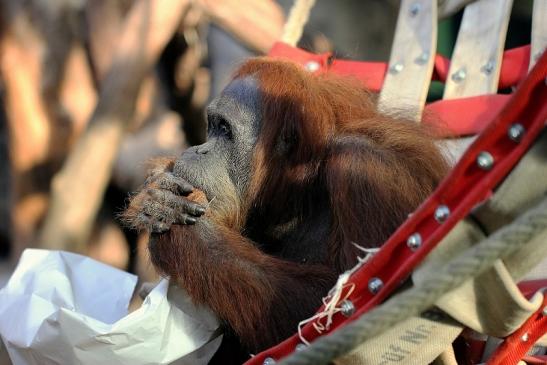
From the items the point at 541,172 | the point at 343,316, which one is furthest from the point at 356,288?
the point at 541,172

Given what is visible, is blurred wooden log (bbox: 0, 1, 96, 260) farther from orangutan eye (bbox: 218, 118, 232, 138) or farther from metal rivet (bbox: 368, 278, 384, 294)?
metal rivet (bbox: 368, 278, 384, 294)

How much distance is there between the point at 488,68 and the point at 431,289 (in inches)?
62.4

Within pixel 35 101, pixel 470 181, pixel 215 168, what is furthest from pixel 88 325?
pixel 35 101

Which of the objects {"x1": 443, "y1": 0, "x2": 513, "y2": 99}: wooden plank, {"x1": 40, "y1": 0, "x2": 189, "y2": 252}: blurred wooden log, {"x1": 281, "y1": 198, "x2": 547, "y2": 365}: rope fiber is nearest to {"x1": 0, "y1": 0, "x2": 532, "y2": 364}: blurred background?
{"x1": 40, "y1": 0, "x2": 189, "y2": 252}: blurred wooden log

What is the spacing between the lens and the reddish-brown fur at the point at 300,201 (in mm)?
1875

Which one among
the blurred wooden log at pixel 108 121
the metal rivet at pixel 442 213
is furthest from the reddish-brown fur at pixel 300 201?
the blurred wooden log at pixel 108 121

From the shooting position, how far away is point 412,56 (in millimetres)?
2793

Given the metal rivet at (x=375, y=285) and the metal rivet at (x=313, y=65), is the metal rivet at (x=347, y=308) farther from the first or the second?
the metal rivet at (x=313, y=65)

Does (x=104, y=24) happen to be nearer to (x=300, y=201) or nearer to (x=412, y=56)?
(x=412, y=56)

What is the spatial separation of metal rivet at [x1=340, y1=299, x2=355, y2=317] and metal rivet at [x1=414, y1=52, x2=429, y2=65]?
1.41 meters

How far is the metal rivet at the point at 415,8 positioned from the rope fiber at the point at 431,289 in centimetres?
181

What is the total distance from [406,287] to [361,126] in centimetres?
71

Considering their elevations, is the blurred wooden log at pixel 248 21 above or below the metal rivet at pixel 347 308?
above

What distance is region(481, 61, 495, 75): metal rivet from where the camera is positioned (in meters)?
2.61
